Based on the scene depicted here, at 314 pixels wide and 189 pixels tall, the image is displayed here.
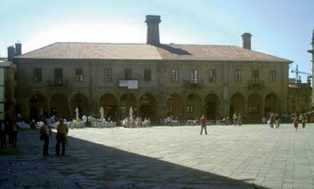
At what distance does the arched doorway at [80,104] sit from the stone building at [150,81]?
0.9 inches

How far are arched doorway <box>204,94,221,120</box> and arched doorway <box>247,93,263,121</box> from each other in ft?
13.8

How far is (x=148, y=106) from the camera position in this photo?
45531mm

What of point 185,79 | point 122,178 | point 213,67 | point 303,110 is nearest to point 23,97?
point 185,79

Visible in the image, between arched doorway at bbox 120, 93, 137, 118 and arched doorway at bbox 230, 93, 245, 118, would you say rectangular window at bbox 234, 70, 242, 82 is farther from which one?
arched doorway at bbox 120, 93, 137, 118

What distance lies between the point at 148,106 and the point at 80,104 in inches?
306

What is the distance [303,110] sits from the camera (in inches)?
2191

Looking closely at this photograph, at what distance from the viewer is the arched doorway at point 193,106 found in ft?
150

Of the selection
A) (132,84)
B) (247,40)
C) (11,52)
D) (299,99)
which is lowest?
(299,99)

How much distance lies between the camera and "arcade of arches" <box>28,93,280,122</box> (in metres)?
42.4

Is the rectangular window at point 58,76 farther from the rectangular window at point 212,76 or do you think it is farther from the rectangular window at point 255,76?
the rectangular window at point 255,76

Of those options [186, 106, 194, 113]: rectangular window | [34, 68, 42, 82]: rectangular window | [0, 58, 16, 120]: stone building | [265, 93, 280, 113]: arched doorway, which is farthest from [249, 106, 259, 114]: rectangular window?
[0, 58, 16, 120]: stone building

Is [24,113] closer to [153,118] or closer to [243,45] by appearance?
[153,118]

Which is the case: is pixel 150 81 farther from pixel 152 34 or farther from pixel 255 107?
pixel 255 107

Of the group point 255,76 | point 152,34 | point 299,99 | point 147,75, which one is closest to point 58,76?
point 147,75
